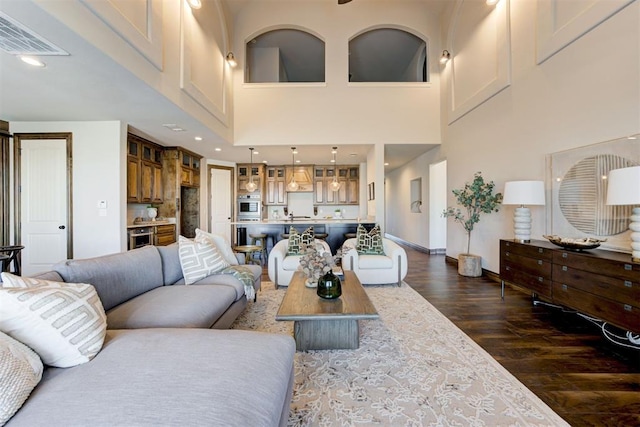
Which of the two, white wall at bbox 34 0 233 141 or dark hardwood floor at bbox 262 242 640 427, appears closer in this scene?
dark hardwood floor at bbox 262 242 640 427

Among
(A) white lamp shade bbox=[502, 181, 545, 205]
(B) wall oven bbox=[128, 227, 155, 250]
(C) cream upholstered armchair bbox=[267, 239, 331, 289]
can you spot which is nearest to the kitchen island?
(B) wall oven bbox=[128, 227, 155, 250]

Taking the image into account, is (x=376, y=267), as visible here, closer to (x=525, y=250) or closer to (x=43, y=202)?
(x=525, y=250)

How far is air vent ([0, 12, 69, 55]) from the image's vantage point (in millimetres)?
1982

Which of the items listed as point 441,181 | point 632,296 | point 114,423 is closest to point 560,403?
point 632,296

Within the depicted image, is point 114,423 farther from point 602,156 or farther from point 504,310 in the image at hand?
point 602,156

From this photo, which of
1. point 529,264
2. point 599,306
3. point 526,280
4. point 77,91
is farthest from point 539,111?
point 77,91

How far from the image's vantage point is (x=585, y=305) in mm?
2324

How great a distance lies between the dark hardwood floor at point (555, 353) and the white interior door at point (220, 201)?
5.66 metres

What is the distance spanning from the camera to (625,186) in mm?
1991

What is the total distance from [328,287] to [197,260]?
4.61 feet

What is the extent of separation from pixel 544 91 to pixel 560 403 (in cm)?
346

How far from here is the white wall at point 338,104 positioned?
579 centimetres

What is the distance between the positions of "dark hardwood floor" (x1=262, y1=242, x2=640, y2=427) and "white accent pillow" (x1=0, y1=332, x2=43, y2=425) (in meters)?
2.55

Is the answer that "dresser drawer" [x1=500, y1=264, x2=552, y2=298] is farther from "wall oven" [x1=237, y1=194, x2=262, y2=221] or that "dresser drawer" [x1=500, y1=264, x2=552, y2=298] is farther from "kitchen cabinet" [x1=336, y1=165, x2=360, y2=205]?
"wall oven" [x1=237, y1=194, x2=262, y2=221]
